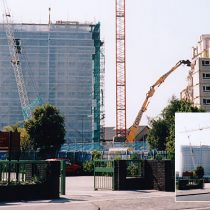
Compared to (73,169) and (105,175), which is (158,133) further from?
(105,175)

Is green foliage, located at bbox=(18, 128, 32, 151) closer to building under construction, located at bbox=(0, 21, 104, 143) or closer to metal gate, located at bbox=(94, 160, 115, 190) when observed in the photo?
metal gate, located at bbox=(94, 160, 115, 190)

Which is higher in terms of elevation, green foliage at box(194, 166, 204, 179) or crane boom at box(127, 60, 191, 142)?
crane boom at box(127, 60, 191, 142)

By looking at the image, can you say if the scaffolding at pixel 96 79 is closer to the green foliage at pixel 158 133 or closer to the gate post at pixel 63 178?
the green foliage at pixel 158 133

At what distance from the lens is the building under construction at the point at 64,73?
115m

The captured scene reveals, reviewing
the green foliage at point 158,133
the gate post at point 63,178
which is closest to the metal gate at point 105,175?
the gate post at point 63,178

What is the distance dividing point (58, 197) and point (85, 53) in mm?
103553

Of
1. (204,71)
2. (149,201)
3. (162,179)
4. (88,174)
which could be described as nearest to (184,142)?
(149,201)

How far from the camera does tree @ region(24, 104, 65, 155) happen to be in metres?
53.1

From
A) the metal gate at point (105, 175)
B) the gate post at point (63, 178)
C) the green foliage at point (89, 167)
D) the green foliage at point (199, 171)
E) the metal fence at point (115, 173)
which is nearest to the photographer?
the green foliage at point (199, 171)

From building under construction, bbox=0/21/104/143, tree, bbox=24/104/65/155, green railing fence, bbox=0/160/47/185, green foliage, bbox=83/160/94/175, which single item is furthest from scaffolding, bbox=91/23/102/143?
green railing fence, bbox=0/160/47/185

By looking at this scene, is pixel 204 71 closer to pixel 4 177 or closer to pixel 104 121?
pixel 104 121

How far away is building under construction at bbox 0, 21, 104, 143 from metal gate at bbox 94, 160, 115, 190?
90.5 meters

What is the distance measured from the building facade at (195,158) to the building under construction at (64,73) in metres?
102

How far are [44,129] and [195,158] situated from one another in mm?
43670
